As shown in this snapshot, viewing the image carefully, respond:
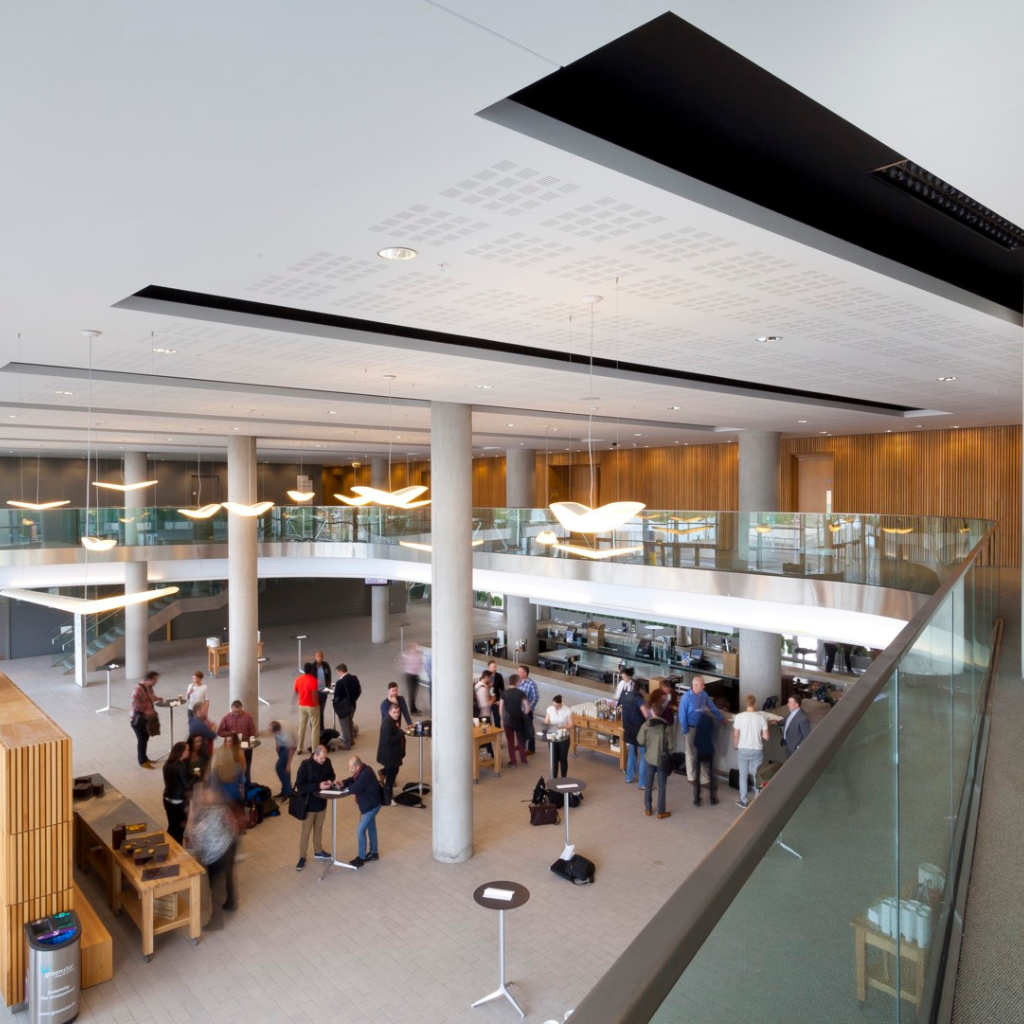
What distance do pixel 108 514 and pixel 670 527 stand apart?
1326 cm

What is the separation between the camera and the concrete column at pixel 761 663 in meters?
15.9

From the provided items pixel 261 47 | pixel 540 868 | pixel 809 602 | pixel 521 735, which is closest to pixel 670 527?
pixel 809 602

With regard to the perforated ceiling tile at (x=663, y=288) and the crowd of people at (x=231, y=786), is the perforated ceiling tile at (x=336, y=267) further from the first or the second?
the crowd of people at (x=231, y=786)

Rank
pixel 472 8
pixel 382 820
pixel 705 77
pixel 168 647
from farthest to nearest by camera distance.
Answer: pixel 168 647 → pixel 382 820 → pixel 705 77 → pixel 472 8

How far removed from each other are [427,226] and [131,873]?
6.96 metres

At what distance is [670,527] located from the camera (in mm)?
14000

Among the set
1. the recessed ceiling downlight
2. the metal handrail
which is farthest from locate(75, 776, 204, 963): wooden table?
Result: the metal handrail

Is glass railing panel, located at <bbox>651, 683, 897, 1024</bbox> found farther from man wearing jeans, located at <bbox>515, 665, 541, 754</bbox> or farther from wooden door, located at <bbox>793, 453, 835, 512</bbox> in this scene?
wooden door, located at <bbox>793, 453, 835, 512</bbox>

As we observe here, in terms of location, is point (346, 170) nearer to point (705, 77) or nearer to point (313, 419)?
point (705, 77)

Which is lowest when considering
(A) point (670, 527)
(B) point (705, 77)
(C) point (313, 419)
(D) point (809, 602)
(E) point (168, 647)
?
(E) point (168, 647)

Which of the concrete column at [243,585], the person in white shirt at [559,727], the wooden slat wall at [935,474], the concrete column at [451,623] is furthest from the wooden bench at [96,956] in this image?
the wooden slat wall at [935,474]

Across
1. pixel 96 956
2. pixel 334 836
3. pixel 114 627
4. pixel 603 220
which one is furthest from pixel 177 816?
pixel 114 627

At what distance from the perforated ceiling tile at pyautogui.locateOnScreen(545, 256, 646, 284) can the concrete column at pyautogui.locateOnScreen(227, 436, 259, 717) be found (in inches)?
492

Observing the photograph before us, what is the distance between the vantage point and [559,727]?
1305cm
